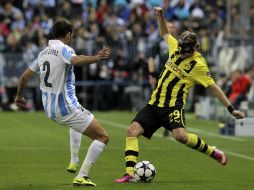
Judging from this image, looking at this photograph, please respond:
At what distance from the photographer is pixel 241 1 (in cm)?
3120

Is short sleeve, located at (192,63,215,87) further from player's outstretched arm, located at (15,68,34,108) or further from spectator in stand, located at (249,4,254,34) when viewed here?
spectator in stand, located at (249,4,254,34)

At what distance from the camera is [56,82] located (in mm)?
11055

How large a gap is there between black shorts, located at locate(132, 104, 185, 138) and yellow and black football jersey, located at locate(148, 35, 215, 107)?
87 millimetres

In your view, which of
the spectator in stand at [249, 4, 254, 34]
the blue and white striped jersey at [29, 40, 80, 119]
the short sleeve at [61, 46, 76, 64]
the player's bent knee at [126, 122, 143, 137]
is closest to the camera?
the short sleeve at [61, 46, 76, 64]

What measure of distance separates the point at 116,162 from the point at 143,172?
279 cm

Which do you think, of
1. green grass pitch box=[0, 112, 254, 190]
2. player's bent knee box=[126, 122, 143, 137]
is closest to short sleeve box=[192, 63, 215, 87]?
player's bent knee box=[126, 122, 143, 137]

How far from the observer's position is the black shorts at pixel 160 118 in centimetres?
1191

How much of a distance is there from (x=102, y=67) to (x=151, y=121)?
776 inches

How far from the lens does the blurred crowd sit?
31.2 meters

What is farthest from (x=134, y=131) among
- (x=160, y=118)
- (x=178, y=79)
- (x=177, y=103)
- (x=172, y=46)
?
(x=172, y=46)

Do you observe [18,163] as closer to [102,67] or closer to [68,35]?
[68,35]

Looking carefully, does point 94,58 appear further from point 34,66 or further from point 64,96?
point 34,66

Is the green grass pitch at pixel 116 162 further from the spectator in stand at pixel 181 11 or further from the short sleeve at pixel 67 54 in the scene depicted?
the spectator in stand at pixel 181 11

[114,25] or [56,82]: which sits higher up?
[56,82]
